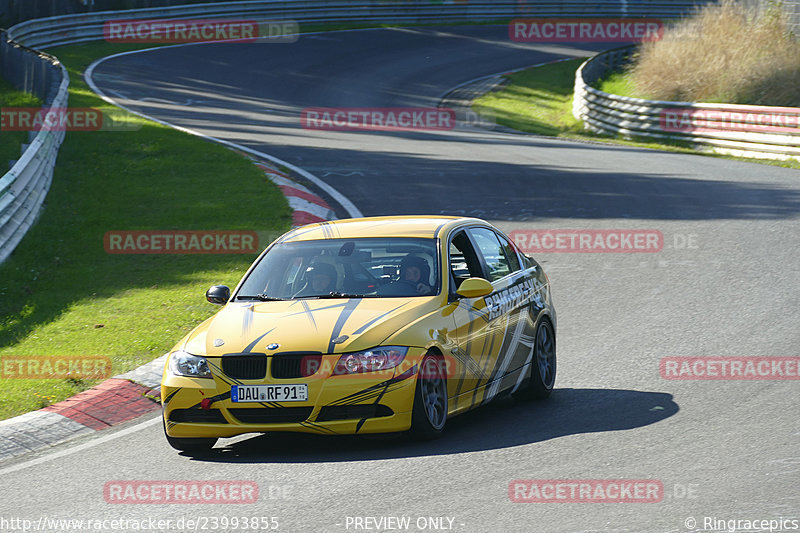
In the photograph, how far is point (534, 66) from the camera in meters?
45.2

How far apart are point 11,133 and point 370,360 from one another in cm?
1802

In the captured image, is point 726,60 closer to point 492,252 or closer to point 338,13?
point 492,252

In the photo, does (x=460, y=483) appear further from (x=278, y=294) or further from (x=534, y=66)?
(x=534, y=66)

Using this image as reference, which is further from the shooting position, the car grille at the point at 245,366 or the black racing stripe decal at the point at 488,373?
the black racing stripe decal at the point at 488,373

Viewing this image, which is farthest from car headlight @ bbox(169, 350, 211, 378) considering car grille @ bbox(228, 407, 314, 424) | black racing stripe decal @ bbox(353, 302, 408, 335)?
black racing stripe decal @ bbox(353, 302, 408, 335)

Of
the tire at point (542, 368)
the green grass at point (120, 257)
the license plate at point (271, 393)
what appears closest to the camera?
the license plate at point (271, 393)

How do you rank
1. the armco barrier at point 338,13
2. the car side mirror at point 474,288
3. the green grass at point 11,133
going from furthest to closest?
the armco barrier at point 338,13 < the green grass at point 11,133 < the car side mirror at point 474,288

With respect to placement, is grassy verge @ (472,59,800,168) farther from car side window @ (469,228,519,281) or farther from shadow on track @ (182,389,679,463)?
shadow on track @ (182,389,679,463)

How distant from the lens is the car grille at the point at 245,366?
7391mm

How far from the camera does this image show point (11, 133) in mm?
23281

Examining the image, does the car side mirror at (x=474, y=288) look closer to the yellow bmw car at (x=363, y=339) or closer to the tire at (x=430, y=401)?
the yellow bmw car at (x=363, y=339)

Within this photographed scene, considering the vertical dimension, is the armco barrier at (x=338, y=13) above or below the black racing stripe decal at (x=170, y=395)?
below

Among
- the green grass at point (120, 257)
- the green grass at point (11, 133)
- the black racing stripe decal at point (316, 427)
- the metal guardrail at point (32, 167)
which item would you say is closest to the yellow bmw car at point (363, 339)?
the black racing stripe decal at point (316, 427)

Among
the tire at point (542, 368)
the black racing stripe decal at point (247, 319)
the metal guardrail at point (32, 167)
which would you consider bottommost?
the metal guardrail at point (32, 167)
